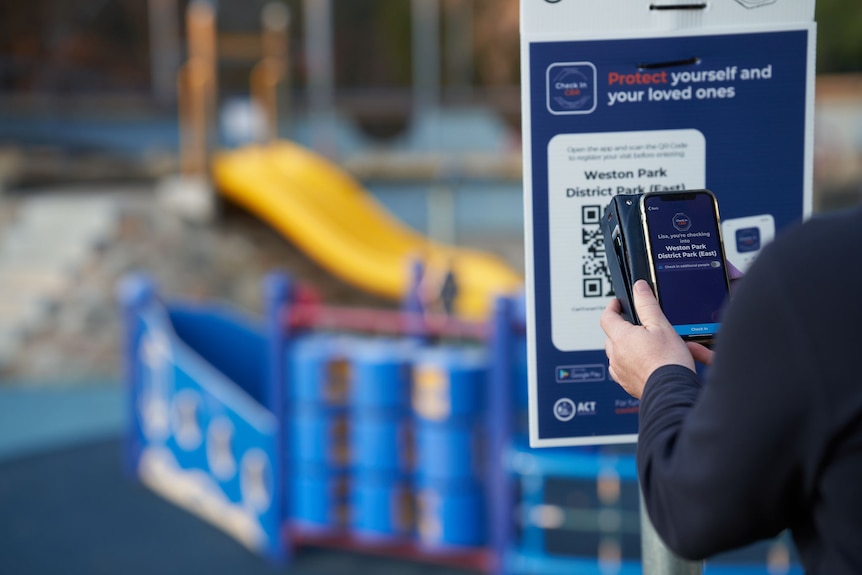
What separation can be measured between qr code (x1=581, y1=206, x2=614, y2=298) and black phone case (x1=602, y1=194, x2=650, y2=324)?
0.55 ft

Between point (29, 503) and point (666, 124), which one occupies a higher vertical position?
point (666, 124)

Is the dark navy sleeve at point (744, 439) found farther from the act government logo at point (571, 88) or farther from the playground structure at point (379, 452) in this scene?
the playground structure at point (379, 452)

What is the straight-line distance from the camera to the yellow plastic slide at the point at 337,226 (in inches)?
359

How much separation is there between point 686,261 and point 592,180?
25cm

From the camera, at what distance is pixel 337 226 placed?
10250 millimetres

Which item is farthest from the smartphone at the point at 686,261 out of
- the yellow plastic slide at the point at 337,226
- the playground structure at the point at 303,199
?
the playground structure at the point at 303,199

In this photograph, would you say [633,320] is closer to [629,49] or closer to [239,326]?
[629,49]

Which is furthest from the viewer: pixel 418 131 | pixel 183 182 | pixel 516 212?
pixel 418 131

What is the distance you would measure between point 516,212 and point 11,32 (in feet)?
41.5

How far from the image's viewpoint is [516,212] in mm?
15398

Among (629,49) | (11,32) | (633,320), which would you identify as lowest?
(633,320)

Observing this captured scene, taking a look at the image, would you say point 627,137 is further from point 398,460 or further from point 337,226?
point 337,226

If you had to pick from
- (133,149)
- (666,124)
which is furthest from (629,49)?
(133,149)

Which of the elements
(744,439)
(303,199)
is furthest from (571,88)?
(303,199)
